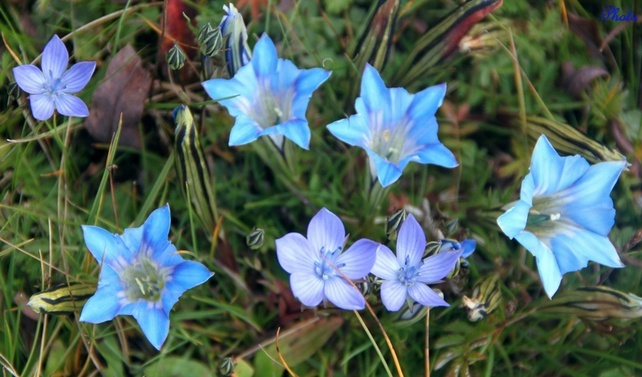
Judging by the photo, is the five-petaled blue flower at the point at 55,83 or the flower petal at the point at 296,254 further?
the five-petaled blue flower at the point at 55,83

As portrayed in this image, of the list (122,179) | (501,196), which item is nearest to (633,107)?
(501,196)

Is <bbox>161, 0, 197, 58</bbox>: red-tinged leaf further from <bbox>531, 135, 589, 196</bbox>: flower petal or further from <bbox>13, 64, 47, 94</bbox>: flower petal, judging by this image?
<bbox>531, 135, 589, 196</bbox>: flower petal

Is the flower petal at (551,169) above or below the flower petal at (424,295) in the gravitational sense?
above

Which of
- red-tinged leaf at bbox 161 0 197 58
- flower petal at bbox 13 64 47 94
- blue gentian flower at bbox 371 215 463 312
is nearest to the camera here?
blue gentian flower at bbox 371 215 463 312

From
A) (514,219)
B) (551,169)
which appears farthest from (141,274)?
(551,169)

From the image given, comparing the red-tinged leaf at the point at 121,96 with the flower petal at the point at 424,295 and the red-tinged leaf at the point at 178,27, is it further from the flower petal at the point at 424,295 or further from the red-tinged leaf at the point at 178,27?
the flower petal at the point at 424,295

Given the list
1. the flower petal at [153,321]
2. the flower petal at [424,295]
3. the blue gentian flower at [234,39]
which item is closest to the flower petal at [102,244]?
the flower petal at [153,321]

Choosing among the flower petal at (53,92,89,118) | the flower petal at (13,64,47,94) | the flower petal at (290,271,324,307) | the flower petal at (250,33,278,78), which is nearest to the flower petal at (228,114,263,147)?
the flower petal at (250,33,278,78)

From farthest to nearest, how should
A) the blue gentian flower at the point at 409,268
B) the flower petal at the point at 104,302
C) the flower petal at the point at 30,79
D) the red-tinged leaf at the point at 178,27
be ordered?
the red-tinged leaf at the point at 178,27 → the flower petal at the point at 30,79 → the blue gentian flower at the point at 409,268 → the flower petal at the point at 104,302
